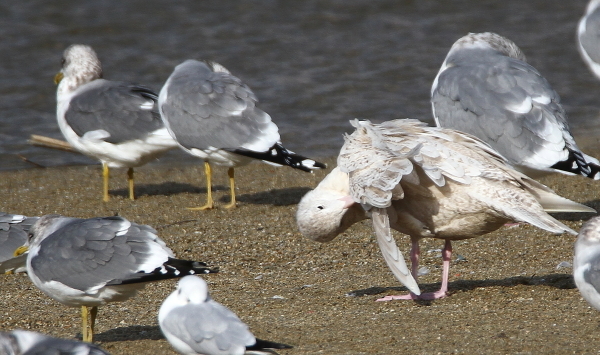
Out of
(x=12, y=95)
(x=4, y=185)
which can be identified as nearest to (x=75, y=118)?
(x=4, y=185)

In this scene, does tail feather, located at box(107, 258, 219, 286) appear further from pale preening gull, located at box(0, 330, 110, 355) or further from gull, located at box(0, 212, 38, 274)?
gull, located at box(0, 212, 38, 274)

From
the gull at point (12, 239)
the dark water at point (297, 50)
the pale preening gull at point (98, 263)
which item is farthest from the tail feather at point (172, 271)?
the dark water at point (297, 50)

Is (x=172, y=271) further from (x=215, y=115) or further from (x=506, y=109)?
(x=215, y=115)

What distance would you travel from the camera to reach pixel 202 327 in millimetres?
3791

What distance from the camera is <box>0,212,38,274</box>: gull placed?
19.7ft

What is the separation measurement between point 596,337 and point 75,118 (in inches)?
237

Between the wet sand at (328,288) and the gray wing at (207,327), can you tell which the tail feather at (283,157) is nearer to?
the wet sand at (328,288)

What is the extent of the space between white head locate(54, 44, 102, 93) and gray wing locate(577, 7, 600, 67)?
5401mm

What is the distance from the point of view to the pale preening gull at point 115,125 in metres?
8.45

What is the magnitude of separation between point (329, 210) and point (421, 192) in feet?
1.83

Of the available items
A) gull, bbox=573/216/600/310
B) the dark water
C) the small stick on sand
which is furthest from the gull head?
the small stick on sand

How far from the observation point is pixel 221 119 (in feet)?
26.6

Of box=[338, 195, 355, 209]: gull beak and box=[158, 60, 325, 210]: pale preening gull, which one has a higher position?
box=[338, 195, 355, 209]: gull beak

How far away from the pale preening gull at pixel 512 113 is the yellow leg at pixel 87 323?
326 centimetres
